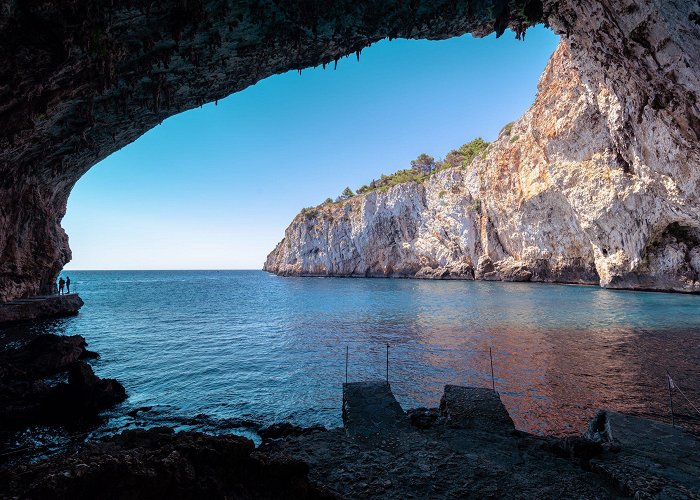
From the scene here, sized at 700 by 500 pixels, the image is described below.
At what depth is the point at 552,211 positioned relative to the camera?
5934cm

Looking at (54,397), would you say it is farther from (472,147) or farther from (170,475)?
(472,147)

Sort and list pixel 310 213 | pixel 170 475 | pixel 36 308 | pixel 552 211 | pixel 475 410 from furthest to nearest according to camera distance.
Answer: pixel 310 213
pixel 552 211
pixel 36 308
pixel 475 410
pixel 170 475

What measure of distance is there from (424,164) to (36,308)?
115m

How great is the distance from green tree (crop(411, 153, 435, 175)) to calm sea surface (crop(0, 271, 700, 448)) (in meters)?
97.1

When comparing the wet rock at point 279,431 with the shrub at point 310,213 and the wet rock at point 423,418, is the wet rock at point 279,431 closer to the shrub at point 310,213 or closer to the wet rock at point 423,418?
the wet rock at point 423,418

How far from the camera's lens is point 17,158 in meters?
18.5

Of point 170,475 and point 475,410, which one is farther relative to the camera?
point 475,410

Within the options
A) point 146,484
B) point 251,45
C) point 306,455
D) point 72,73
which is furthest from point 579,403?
point 72,73

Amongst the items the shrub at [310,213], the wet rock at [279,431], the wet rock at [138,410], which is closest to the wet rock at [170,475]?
the wet rock at [279,431]

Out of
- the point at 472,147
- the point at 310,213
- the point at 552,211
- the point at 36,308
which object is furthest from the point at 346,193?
the point at 36,308

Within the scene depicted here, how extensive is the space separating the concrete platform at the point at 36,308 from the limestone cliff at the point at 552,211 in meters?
42.1

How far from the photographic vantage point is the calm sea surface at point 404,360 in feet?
38.3

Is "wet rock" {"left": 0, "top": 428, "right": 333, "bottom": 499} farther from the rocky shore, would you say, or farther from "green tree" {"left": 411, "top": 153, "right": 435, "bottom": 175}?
"green tree" {"left": 411, "top": 153, "right": 435, "bottom": 175}

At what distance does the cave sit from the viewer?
436 inches
